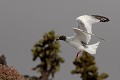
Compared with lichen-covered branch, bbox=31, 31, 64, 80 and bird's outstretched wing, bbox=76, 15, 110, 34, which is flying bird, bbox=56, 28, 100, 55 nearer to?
bird's outstretched wing, bbox=76, 15, 110, 34

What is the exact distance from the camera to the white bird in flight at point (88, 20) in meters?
20.1

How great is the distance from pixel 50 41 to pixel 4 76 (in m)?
15.9

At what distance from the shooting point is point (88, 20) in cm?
2073

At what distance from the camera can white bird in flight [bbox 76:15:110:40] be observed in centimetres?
2014

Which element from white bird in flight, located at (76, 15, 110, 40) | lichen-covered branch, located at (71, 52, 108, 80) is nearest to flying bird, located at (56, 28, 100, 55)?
white bird in flight, located at (76, 15, 110, 40)

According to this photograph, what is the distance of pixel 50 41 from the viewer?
3666cm

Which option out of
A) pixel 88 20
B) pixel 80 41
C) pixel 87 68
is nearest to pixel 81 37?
pixel 80 41

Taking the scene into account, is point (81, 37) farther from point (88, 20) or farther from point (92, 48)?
point (88, 20)

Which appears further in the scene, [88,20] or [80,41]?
[88,20]

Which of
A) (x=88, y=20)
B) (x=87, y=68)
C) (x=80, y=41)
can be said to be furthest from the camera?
(x=87, y=68)

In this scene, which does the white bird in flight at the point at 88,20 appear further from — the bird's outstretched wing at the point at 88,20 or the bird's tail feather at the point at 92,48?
the bird's tail feather at the point at 92,48

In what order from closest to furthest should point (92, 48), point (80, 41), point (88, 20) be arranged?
1. point (92, 48)
2. point (80, 41)
3. point (88, 20)

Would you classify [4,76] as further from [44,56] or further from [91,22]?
[44,56]

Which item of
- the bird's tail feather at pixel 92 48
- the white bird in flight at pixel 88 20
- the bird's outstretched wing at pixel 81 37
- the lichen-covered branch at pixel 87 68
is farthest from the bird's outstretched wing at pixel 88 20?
the lichen-covered branch at pixel 87 68
